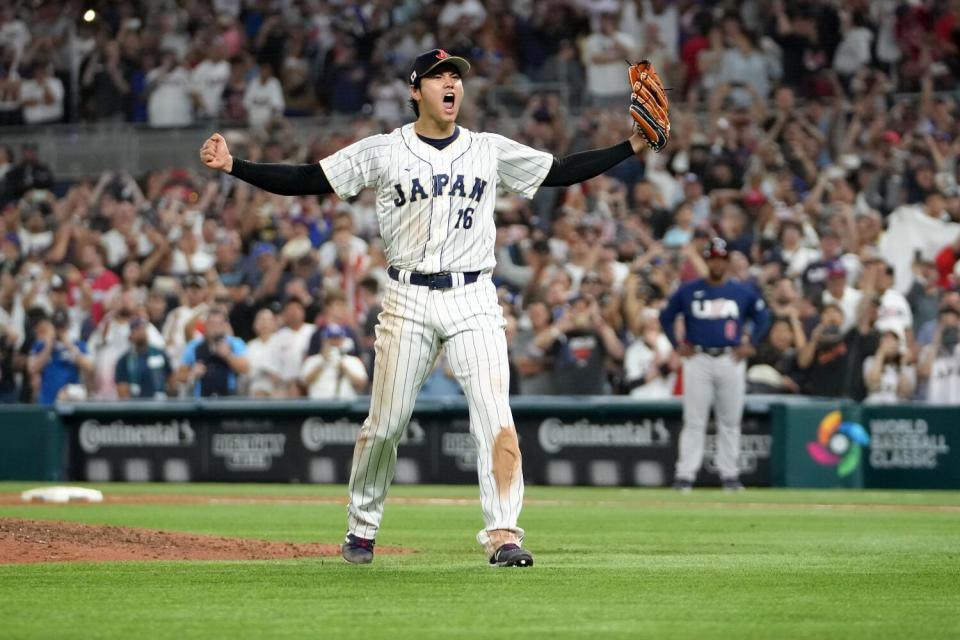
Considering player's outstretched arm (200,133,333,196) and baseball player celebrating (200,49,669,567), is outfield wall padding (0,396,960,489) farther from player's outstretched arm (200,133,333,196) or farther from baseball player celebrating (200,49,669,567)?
player's outstretched arm (200,133,333,196)

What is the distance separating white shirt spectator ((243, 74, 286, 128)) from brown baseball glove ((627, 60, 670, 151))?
16.6 meters

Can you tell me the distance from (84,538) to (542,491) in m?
7.56

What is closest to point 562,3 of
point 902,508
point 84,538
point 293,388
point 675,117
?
point 675,117

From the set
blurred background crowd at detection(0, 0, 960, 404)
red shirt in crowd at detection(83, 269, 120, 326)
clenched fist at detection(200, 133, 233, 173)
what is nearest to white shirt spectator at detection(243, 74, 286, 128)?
blurred background crowd at detection(0, 0, 960, 404)

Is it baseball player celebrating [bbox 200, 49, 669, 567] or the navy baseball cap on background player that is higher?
the navy baseball cap on background player

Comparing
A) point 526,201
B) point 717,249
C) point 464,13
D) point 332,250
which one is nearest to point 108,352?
point 332,250

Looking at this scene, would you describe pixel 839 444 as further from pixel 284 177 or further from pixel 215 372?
pixel 284 177

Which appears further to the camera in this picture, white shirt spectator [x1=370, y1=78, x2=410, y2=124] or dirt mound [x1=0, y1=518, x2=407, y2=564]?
white shirt spectator [x1=370, y1=78, x2=410, y2=124]

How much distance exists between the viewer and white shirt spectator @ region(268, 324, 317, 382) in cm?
1867

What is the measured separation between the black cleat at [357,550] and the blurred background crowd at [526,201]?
396 inches

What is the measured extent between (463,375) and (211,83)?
18084mm

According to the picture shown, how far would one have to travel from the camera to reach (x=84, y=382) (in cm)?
2012

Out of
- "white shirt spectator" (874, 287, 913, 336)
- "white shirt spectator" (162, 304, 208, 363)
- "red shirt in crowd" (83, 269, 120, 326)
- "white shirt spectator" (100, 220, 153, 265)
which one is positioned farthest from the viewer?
"white shirt spectator" (100, 220, 153, 265)

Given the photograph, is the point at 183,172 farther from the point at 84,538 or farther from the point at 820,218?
the point at 84,538
